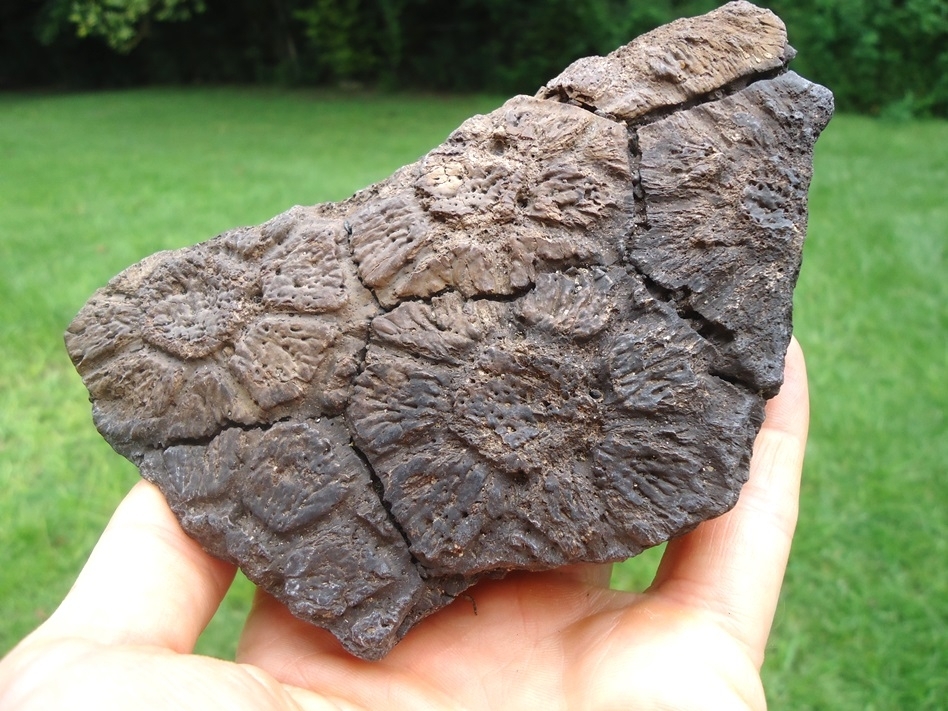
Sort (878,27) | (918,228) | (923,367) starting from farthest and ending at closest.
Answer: (878,27) → (918,228) → (923,367)

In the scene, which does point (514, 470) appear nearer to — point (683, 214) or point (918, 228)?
point (683, 214)

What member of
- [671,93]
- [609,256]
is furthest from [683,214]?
[671,93]

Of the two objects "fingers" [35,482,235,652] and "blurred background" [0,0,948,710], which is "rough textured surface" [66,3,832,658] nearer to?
"fingers" [35,482,235,652]

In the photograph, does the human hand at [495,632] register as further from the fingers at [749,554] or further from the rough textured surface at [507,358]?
the rough textured surface at [507,358]

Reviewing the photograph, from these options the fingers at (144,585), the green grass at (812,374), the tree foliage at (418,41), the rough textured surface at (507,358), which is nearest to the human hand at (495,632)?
the fingers at (144,585)

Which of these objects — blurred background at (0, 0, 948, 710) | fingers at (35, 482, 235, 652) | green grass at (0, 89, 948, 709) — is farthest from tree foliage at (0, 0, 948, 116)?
fingers at (35, 482, 235, 652)

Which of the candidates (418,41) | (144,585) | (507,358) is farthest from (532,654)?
(418,41)
